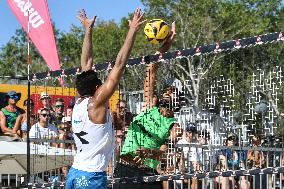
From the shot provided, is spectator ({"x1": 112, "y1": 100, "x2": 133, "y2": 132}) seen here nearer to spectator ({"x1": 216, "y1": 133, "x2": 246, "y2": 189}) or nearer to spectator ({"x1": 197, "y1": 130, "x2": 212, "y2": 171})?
spectator ({"x1": 197, "y1": 130, "x2": 212, "y2": 171})

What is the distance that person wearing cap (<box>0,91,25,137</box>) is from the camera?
13.3 metres

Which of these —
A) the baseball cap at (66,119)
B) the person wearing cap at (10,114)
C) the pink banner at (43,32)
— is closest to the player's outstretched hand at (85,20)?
the baseball cap at (66,119)

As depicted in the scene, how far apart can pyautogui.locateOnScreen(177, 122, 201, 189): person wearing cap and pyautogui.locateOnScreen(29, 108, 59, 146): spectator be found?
7.69 feet

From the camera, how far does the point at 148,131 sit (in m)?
8.75

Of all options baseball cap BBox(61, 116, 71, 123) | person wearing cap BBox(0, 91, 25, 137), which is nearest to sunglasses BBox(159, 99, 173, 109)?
baseball cap BBox(61, 116, 71, 123)

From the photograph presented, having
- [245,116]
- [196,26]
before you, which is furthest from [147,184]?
[196,26]

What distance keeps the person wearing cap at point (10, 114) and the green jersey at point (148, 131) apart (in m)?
4.90

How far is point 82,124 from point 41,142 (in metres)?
3.80

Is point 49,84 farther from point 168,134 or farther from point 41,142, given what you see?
point 168,134

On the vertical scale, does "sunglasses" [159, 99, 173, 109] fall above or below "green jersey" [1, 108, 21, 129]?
above

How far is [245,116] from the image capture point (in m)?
8.72

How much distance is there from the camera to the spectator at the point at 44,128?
1128 cm

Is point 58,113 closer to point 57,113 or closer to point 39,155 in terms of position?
point 57,113

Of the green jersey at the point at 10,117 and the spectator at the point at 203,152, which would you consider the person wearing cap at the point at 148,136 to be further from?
the green jersey at the point at 10,117
